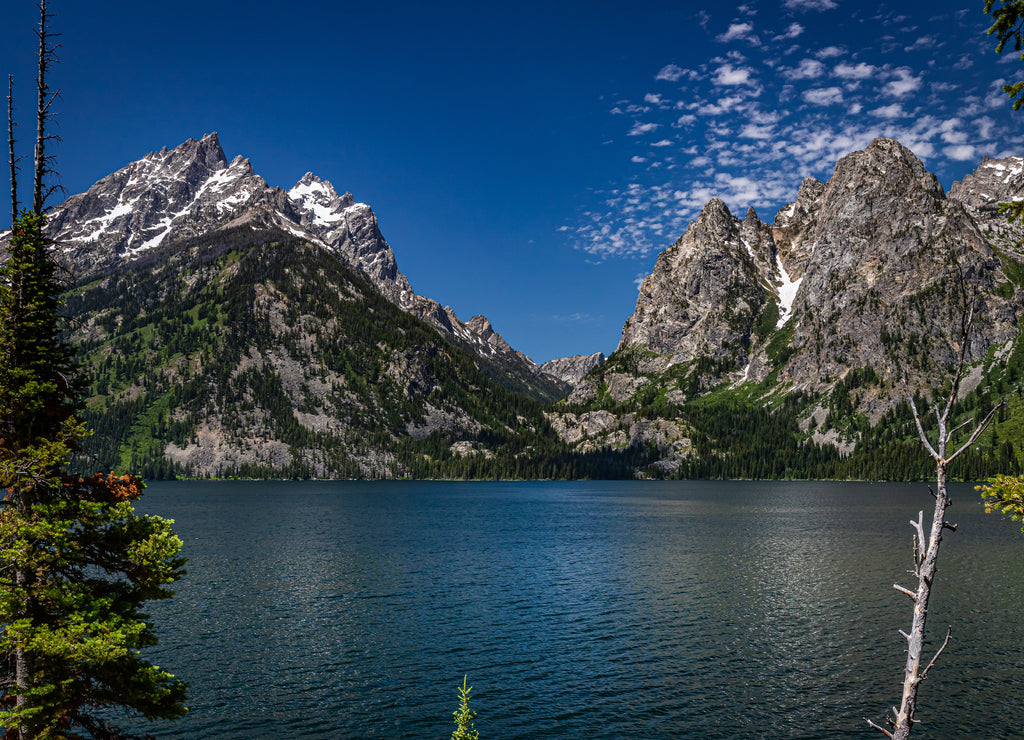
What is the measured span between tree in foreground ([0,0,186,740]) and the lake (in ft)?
65.9

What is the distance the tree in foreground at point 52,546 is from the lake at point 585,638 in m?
20.1

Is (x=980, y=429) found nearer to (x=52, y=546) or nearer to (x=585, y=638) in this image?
(x=52, y=546)

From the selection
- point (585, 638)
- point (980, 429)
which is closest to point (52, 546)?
point (980, 429)

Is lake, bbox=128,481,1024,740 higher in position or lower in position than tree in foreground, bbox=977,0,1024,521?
lower

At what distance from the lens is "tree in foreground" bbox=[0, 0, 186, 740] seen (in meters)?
20.3

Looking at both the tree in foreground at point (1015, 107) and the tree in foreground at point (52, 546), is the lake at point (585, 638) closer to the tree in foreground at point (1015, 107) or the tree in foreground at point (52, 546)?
the tree in foreground at point (52, 546)

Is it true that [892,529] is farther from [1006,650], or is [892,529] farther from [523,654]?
[523,654]

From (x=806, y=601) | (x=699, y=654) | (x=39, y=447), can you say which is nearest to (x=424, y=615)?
(x=699, y=654)

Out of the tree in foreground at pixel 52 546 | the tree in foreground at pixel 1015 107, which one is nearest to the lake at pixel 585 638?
the tree in foreground at pixel 52 546

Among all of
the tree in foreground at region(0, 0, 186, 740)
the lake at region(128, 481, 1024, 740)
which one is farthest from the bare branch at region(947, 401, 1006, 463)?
the lake at region(128, 481, 1024, 740)

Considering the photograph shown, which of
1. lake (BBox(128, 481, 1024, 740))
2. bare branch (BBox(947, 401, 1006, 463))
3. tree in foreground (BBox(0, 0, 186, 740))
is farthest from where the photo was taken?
lake (BBox(128, 481, 1024, 740))

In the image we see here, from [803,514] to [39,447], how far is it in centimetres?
17521

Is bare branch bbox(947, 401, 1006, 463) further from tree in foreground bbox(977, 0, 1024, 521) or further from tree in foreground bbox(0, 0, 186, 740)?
tree in foreground bbox(0, 0, 186, 740)

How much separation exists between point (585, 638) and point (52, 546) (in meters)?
45.2
